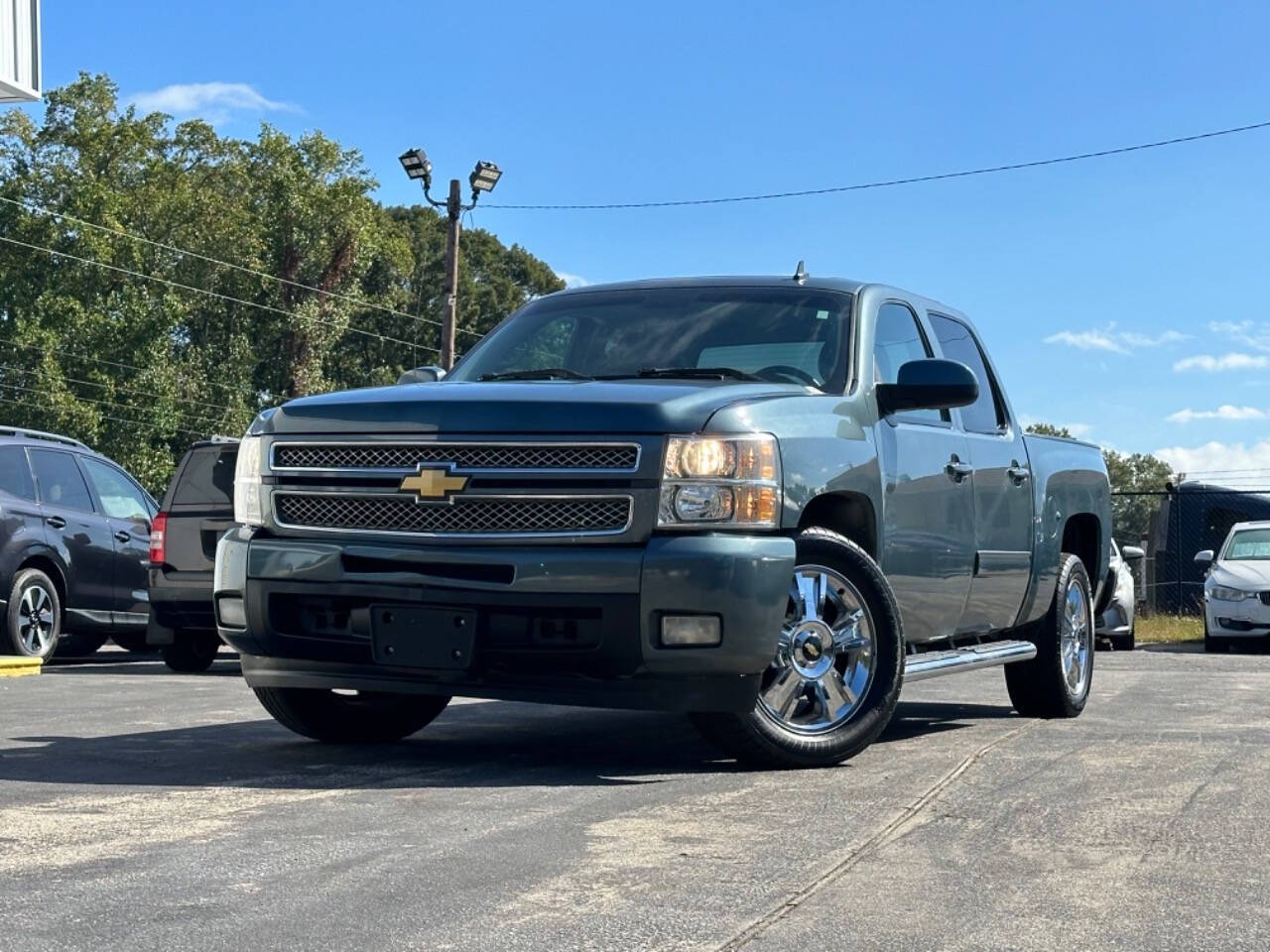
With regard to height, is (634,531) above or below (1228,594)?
above

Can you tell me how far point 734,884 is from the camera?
4184mm

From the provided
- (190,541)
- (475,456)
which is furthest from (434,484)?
(190,541)

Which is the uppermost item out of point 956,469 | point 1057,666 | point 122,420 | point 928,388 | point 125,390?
point 125,390

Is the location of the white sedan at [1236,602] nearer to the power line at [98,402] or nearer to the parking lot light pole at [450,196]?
the parking lot light pole at [450,196]

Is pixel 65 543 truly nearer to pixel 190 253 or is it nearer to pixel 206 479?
pixel 206 479

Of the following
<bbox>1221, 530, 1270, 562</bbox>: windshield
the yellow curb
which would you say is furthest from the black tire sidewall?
<bbox>1221, 530, 1270, 562</bbox>: windshield

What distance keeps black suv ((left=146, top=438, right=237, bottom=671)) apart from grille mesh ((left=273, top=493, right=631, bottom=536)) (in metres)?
6.54

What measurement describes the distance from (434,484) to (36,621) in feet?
27.7

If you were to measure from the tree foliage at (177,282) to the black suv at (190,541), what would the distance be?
136 feet

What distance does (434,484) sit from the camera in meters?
6.02

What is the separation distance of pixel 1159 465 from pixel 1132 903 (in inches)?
5401

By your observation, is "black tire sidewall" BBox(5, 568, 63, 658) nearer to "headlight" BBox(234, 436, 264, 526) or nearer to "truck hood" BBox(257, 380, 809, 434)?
"headlight" BBox(234, 436, 264, 526)

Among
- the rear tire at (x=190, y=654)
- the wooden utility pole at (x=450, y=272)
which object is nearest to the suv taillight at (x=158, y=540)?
the rear tire at (x=190, y=654)

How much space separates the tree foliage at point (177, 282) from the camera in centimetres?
5388
